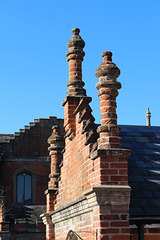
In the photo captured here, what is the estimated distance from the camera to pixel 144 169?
9.91 m

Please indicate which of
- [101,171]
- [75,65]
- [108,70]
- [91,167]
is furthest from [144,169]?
[75,65]

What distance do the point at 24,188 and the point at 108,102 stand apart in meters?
23.2

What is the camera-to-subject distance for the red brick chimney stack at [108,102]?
8.27 meters

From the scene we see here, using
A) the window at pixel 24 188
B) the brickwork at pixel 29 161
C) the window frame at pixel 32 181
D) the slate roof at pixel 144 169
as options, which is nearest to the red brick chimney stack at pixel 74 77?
the slate roof at pixel 144 169

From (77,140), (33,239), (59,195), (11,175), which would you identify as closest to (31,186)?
(11,175)

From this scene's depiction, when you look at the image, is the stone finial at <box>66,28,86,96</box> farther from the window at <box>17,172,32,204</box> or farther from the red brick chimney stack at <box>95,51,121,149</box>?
the window at <box>17,172,32,204</box>

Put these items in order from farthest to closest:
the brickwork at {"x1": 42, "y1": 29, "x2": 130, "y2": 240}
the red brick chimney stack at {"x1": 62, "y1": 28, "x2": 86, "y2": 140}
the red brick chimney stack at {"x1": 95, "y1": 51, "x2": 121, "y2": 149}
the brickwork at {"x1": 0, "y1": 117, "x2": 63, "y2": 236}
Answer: the brickwork at {"x1": 0, "y1": 117, "x2": 63, "y2": 236}, the red brick chimney stack at {"x1": 62, "y1": 28, "x2": 86, "y2": 140}, the red brick chimney stack at {"x1": 95, "y1": 51, "x2": 121, "y2": 149}, the brickwork at {"x1": 42, "y1": 29, "x2": 130, "y2": 240}

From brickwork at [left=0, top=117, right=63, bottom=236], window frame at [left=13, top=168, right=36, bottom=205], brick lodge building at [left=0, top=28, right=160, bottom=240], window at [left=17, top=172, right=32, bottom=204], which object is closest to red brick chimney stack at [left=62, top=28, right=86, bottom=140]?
brick lodge building at [left=0, top=28, right=160, bottom=240]

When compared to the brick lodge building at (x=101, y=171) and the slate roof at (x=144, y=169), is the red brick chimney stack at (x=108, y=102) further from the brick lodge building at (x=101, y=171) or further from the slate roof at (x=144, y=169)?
the slate roof at (x=144, y=169)

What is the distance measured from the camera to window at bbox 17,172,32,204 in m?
30.5

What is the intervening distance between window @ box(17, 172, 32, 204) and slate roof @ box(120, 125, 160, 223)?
19.5 metres

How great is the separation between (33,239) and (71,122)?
1690 cm

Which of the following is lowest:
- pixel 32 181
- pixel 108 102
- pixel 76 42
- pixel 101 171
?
pixel 101 171

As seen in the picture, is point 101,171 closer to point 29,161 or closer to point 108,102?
point 108,102
